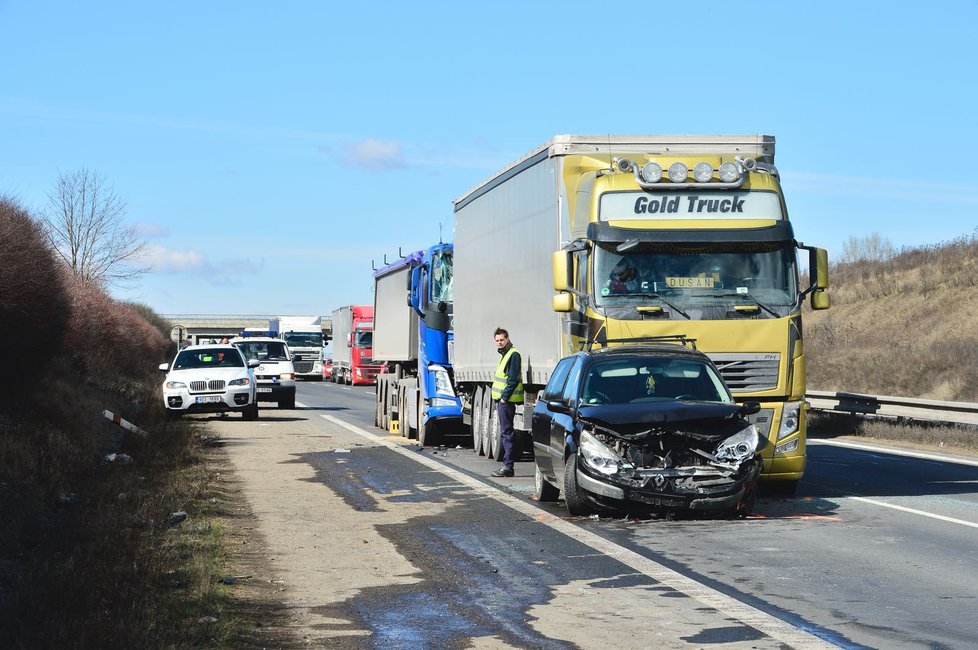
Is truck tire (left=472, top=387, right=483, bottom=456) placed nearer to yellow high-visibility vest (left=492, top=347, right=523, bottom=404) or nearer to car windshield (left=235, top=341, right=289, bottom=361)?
yellow high-visibility vest (left=492, top=347, right=523, bottom=404)

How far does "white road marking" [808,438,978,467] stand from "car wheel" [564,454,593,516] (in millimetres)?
8475

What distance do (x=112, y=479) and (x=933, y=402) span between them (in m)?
13.9

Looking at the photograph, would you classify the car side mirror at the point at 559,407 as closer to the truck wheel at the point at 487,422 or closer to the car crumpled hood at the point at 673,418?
the car crumpled hood at the point at 673,418

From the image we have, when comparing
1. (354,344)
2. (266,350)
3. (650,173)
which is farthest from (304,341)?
(650,173)

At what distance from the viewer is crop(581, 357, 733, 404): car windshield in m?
13.9

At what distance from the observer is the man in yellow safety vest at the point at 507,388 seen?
730 inches

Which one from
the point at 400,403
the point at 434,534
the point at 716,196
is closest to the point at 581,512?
the point at 434,534

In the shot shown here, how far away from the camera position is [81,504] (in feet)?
45.0

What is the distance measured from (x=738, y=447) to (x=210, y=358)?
20.7m

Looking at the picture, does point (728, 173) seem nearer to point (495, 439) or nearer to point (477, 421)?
point (495, 439)

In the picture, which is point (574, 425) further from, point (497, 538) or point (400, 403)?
point (400, 403)

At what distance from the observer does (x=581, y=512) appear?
1351 centimetres

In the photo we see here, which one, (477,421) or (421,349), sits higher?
(421,349)

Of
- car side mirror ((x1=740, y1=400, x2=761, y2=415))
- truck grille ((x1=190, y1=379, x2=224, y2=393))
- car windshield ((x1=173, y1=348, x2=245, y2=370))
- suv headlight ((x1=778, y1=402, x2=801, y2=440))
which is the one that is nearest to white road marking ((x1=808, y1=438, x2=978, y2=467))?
suv headlight ((x1=778, y1=402, x2=801, y2=440))
